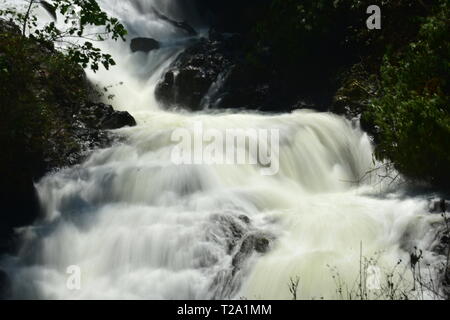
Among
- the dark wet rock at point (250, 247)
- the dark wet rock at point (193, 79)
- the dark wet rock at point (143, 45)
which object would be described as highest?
the dark wet rock at point (143, 45)

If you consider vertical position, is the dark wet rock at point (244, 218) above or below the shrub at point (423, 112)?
below

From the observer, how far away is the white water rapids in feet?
22.6

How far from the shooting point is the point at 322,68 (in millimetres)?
15305

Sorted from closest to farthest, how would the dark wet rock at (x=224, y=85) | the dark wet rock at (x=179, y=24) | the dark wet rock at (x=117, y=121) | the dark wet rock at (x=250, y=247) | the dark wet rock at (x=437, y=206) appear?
the dark wet rock at (x=250, y=247), the dark wet rock at (x=437, y=206), the dark wet rock at (x=117, y=121), the dark wet rock at (x=224, y=85), the dark wet rock at (x=179, y=24)

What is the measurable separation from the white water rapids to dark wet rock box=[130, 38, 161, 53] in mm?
10287

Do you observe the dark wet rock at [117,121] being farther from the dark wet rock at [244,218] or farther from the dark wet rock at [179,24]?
the dark wet rock at [179,24]

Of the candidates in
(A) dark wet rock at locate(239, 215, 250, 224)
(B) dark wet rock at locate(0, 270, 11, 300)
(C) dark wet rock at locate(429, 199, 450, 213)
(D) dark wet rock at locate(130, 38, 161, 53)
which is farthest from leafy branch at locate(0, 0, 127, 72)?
(D) dark wet rock at locate(130, 38, 161, 53)

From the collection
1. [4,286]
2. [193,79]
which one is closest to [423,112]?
[4,286]

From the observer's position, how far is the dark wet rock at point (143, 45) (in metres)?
21.2

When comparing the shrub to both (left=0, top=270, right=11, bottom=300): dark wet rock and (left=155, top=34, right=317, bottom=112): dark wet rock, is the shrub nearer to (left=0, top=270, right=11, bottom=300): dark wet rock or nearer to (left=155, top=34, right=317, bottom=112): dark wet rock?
(left=155, top=34, right=317, bottom=112): dark wet rock

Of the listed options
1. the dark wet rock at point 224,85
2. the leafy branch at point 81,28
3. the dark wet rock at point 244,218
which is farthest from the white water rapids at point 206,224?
the dark wet rock at point 224,85

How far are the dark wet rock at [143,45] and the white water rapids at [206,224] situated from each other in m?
10.3
